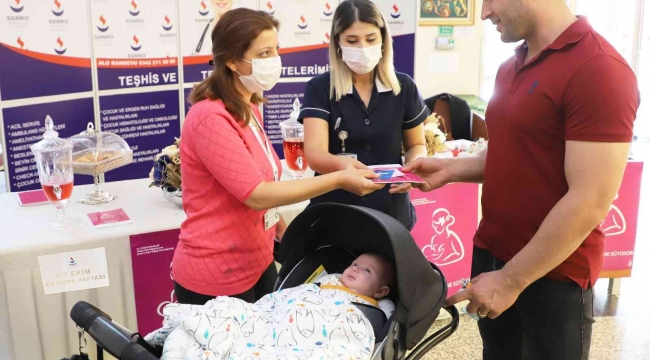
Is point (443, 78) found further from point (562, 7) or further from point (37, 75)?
point (562, 7)

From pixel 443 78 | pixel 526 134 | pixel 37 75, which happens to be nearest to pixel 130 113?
pixel 37 75

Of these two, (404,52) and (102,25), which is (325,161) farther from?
(404,52)

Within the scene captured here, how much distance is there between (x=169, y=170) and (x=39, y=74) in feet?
7.29

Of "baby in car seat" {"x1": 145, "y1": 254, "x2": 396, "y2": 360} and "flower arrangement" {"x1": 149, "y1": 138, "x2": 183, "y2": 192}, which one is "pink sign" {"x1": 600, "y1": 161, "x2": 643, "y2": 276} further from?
"flower arrangement" {"x1": 149, "y1": 138, "x2": 183, "y2": 192}

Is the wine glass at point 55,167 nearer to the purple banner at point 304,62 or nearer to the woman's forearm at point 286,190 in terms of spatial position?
the woman's forearm at point 286,190

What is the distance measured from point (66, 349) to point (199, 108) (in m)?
1.31

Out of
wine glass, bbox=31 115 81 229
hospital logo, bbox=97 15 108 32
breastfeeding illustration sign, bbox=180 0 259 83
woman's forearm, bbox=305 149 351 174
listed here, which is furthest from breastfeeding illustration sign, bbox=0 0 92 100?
woman's forearm, bbox=305 149 351 174

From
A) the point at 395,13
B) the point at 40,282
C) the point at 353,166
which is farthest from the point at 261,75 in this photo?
the point at 395,13

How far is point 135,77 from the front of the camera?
15.4ft

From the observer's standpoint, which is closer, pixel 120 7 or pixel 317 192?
pixel 317 192

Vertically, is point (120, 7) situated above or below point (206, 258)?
above

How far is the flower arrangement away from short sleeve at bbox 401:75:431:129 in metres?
1.01

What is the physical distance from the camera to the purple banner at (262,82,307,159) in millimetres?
5305

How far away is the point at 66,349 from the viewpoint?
252cm
